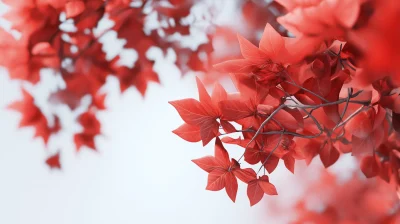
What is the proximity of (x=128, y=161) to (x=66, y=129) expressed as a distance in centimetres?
18

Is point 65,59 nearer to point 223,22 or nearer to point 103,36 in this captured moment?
point 103,36

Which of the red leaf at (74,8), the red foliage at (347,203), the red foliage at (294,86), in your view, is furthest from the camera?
the red foliage at (347,203)

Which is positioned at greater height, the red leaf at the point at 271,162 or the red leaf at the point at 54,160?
the red leaf at the point at 54,160

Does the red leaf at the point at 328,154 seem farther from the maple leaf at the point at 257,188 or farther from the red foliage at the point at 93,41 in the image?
the red foliage at the point at 93,41

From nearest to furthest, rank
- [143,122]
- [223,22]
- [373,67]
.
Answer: [373,67], [223,22], [143,122]

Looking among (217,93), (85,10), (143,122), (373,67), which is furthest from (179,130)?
(143,122)

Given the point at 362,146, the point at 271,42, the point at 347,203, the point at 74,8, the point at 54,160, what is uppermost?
the point at 74,8

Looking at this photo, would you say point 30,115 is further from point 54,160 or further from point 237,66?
point 237,66

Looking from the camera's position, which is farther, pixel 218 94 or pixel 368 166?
pixel 368 166

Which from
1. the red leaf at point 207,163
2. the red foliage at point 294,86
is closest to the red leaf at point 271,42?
the red foliage at point 294,86

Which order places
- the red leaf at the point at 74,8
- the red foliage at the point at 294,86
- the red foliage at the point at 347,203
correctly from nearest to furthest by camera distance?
1. the red foliage at the point at 294,86
2. the red leaf at the point at 74,8
3. the red foliage at the point at 347,203

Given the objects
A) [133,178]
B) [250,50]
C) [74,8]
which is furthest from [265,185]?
[133,178]

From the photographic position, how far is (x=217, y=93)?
1.03 ft

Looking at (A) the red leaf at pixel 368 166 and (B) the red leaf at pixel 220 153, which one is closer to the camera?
(B) the red leaf at pixel 220 153
